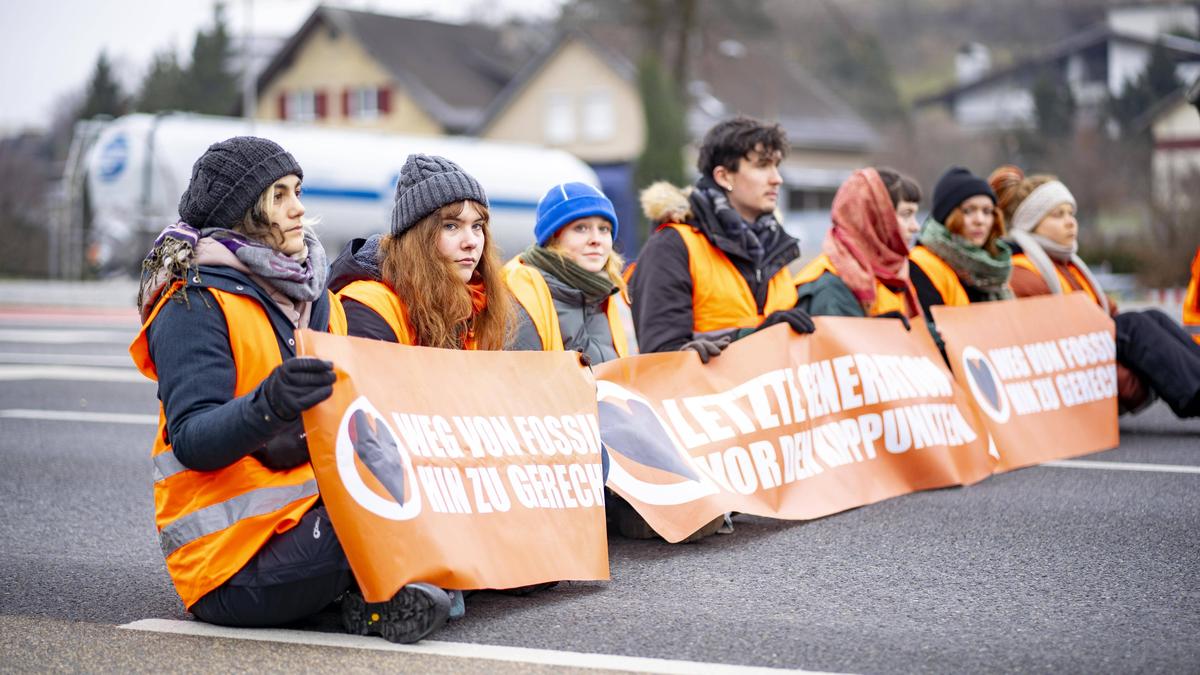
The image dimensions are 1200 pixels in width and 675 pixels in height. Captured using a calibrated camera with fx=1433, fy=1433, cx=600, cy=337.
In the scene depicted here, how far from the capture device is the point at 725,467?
6414 millimetres

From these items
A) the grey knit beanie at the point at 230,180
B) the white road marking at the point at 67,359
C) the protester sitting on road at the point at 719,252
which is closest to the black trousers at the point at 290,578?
the grey knit beanie at the point at 230,180

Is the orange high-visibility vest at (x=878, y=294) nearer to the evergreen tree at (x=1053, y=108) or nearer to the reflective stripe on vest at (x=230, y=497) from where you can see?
the reflective stripe on vest at (x=230, y=497)

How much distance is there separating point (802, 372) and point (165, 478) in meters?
3.39

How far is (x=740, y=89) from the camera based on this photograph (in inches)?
2372

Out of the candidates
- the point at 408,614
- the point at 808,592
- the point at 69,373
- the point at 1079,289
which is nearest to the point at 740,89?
the point at 69,373

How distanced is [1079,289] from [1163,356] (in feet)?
2.77

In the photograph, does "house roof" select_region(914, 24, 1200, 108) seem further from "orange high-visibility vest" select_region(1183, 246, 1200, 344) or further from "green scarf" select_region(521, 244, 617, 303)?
"green scarf" select_region(521, 244, 617, 303)

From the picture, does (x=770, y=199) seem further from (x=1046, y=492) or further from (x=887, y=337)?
(x=1046, y=492)

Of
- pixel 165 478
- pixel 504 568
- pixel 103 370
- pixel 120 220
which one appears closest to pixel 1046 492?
pixel 504 568

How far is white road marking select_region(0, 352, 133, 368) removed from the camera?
15.6 m

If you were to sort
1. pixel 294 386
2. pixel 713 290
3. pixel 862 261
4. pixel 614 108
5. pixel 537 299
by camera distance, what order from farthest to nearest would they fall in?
1. pixel 614 108
2. pixel 862 261
3. pixel 713 290
4. pixel 537 299
5. pixel 294 386

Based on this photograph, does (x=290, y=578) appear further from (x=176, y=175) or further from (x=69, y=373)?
(x=176, y=175)

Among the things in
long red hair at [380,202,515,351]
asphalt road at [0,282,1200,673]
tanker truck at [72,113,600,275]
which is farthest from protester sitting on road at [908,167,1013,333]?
tanker truck at [72,113,600,275]

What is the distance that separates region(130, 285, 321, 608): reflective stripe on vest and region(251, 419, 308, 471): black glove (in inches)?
0.9
